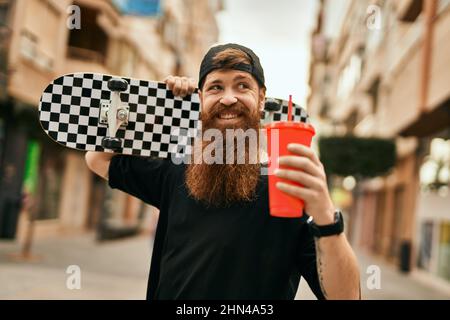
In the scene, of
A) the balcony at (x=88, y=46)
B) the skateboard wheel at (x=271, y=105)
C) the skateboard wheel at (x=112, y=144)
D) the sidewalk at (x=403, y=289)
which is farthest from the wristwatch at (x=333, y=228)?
the balcony at (x=88, y=46)

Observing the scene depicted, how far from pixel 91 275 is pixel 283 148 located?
370 inches

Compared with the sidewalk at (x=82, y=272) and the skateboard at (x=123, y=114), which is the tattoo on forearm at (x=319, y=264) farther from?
the sidewalk at (x=82, y=272)

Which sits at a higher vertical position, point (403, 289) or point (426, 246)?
point (426, 246)

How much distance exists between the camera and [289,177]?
1.51 meters

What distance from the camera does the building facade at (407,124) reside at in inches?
549

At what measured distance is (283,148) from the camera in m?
1.55

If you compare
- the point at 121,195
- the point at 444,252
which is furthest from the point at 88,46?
the point at 444,252

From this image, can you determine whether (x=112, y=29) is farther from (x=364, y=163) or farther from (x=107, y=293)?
(x=107, y=293)

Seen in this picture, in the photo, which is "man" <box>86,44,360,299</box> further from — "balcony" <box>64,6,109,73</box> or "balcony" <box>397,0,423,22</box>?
"balcony" <box>64,6,109,73</box>

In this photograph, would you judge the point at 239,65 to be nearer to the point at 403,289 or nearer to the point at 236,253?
the point at 236,253

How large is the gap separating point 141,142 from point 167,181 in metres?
0.47

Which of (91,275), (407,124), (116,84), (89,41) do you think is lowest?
(91,275)

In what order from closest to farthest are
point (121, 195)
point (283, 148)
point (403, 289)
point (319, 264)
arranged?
point (283, 148)
point (319, 264)
point (403, 289)
point (121, 195)

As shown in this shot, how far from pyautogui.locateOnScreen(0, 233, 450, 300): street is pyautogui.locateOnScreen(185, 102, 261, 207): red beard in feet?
8.93
